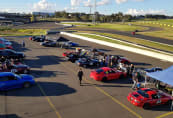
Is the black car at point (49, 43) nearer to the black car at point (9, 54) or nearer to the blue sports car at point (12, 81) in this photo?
the black car at point (9, 54)

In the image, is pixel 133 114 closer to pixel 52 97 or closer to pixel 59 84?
pixel 52 97

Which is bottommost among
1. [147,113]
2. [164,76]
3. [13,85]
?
[147,113]

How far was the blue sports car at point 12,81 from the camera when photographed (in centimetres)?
1144

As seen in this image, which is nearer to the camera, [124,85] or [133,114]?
[133,114]

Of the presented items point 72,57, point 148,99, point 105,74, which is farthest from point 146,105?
point 72,57

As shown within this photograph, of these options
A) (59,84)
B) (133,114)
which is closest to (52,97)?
(59,84)

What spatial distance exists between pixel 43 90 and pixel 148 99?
726 centimetres

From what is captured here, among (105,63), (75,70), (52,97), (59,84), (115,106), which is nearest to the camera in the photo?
(115,106)

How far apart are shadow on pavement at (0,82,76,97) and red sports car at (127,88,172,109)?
440 centimetres

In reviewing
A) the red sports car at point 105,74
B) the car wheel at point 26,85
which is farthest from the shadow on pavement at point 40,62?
the red sports car at point 105,74

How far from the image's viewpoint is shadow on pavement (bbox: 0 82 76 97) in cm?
1130

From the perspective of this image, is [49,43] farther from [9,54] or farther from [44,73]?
[44,73]

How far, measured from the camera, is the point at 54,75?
611 inches

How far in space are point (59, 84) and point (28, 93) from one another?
105 inches
